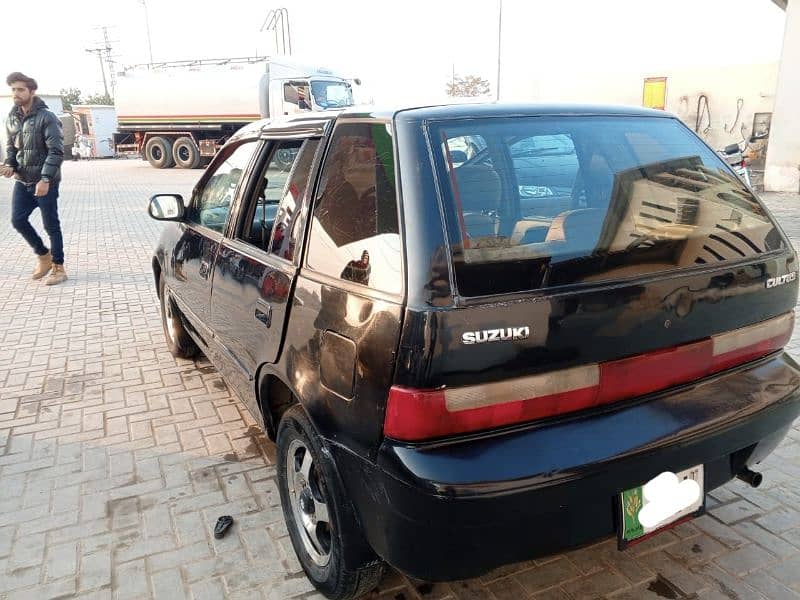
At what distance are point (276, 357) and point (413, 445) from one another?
31.4 inches

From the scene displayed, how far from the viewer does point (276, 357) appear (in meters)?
2.28

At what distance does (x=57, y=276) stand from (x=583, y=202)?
6567 mm

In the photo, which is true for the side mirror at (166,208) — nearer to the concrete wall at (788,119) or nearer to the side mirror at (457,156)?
the side mirror at (457,156)

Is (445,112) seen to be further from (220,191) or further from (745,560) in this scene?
(745,560)

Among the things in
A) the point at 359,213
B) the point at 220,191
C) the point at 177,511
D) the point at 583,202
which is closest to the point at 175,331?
the point at 220,191

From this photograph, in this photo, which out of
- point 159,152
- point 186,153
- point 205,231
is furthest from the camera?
point 159,152

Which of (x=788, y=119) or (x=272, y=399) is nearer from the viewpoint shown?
(x=272, y=399)

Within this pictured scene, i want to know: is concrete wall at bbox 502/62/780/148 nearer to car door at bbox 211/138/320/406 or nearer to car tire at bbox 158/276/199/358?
car tire at bbox 158/276/199/358

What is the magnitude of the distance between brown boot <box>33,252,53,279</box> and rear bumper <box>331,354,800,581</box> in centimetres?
643

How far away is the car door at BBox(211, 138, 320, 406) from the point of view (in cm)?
230

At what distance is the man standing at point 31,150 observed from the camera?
6.00 m

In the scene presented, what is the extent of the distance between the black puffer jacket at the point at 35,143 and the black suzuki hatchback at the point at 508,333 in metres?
4.68

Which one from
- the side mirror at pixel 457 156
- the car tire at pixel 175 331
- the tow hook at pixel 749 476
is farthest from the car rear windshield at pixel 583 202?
the car tire at pixel 175 331

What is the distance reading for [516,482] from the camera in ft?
5.36
